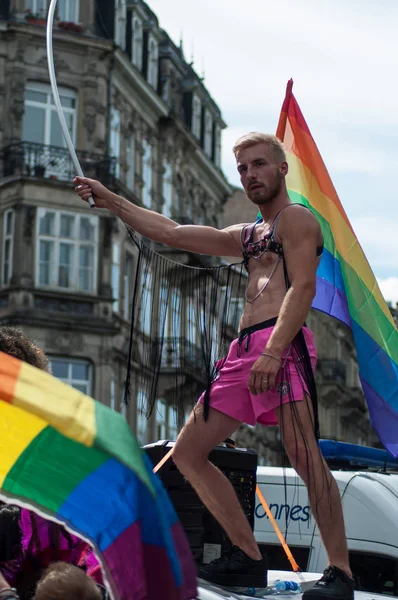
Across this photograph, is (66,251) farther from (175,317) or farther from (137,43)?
(175,317)

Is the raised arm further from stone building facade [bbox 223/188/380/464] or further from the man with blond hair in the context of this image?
stone building facade [bbox 223/188/380/464]

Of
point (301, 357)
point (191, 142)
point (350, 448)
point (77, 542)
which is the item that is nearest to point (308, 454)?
point (301, 357)

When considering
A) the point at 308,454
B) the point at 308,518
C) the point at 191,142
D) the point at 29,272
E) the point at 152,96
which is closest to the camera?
the point at 308,454

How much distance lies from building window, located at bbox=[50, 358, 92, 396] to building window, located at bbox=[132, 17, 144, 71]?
8961mm

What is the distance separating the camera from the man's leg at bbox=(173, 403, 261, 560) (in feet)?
19.6

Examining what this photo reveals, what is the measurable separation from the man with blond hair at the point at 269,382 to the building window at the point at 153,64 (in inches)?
1465

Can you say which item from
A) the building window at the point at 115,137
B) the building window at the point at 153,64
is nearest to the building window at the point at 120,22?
the building window at the point at 115,137

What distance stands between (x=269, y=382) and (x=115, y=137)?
34.4 metres

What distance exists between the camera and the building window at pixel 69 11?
128 feet

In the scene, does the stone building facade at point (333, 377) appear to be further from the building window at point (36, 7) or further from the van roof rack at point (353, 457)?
the van roof rack at point (353, 457)

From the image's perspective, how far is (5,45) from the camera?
1497 inches

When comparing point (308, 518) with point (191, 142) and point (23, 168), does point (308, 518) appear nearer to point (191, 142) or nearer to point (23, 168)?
point (23, 168)

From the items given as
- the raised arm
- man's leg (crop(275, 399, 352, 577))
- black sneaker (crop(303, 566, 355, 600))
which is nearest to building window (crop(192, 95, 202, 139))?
the raised arm

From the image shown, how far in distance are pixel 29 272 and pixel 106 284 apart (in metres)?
2.17
